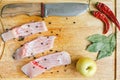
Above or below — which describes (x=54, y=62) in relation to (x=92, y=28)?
below

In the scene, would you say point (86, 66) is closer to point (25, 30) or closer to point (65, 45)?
point (65, 45)

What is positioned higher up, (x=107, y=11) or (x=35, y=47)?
(x=107, y=11)

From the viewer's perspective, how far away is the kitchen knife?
3.85 ft

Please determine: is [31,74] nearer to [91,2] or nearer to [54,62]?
[54,62]

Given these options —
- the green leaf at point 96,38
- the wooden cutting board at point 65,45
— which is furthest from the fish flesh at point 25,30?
the green leaf at point 96,38

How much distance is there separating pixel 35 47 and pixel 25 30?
74mm

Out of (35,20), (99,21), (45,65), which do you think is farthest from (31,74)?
(99,21)

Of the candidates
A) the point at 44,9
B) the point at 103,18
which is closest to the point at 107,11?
the point at 103,18

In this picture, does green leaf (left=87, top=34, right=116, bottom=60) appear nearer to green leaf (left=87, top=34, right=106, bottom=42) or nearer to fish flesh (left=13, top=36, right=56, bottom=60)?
green leaf (left=87, top=34, right=106, bottom=42)

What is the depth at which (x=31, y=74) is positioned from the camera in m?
1.18

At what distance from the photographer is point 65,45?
1.20 metres

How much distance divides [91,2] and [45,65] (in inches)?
11.8

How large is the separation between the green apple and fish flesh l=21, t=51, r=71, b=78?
0.21ft

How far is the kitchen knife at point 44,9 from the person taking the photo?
1.17 metres
